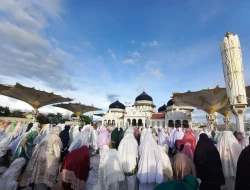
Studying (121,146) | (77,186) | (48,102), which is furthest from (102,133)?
(48,102)

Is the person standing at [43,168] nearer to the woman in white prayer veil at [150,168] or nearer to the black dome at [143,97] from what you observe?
the woman in white prayer veil at [150,168]

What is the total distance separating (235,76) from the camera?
1483 cm

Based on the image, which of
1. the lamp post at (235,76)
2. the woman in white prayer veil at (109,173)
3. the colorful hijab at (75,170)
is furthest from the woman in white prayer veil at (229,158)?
the lamp post at (235,76)

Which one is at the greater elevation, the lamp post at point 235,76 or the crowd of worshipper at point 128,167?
the lamp post at point 235,76

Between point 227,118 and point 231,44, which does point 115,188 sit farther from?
point 227,118

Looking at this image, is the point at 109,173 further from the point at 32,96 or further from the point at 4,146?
the point at 32,96

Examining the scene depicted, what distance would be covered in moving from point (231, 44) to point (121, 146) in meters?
15.6

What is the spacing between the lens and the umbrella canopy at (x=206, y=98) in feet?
74.1

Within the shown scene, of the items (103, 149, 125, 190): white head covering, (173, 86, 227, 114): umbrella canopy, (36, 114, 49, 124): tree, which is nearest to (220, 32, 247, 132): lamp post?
(173, 86, 227, 114): umbrella canopy

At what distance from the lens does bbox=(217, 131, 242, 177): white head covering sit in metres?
3.71

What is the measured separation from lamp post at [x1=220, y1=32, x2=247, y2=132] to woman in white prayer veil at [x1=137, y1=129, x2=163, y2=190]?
1394 centimetres

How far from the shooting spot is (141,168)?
10.9 ft

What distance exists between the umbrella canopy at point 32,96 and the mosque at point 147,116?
15.8m

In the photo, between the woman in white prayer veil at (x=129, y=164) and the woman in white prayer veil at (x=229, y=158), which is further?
the woman in white prayer veil at (x=229, y=158)
